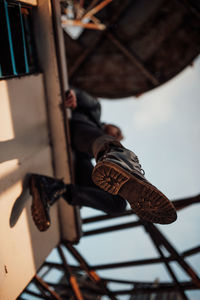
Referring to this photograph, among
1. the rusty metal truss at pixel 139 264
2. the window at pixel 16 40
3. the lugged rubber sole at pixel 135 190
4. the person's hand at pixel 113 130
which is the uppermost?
the window at pixel 16 40

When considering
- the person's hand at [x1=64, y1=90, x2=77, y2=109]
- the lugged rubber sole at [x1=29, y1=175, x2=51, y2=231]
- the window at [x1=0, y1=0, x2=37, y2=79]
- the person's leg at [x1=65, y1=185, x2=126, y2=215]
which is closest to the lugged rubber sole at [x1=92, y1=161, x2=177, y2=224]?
the person's leg at [x1=65, y1=185, x2=126, y2=215]

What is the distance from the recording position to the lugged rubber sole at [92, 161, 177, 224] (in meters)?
1.71

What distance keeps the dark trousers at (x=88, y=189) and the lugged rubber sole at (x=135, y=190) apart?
577 millimetres

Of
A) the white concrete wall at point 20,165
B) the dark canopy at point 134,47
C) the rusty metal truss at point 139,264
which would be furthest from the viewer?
the dark canopy at point 134,47

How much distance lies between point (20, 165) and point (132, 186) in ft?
4.54

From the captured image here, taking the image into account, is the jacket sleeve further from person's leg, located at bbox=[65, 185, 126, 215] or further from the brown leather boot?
the brown leather boot

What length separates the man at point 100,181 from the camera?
5.72 ft

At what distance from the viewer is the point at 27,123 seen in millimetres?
2729

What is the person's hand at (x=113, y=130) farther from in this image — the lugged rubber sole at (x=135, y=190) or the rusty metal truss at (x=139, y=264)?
the lugged rubber sole at (x=135, y=190)

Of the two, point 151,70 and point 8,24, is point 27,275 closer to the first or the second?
point 8,24

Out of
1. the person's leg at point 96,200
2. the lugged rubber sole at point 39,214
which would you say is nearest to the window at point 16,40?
the lugged rubber sole at point 39,214

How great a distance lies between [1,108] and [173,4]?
15.1ft

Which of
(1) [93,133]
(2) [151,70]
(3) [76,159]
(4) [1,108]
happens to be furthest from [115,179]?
(2) [151,70]

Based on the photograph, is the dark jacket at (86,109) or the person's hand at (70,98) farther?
the dark jacket at (86,109)
